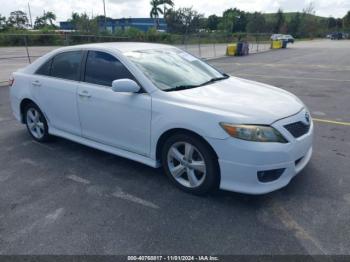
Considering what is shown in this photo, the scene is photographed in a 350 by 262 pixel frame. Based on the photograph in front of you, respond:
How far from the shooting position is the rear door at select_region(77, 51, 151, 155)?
355cm

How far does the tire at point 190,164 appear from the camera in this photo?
3.16 m

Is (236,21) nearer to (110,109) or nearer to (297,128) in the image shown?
(110,109)

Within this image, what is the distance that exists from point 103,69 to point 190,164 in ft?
5.46

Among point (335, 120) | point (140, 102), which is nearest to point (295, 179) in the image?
point (140, 102)

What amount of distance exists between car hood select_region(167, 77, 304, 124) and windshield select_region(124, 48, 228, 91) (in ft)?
0.61

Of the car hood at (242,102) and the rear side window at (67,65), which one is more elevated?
the rear side window at (67,65)

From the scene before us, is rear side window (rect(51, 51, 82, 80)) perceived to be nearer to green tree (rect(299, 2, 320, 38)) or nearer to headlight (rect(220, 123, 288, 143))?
headlight (rect(220, 123, 288, 143))

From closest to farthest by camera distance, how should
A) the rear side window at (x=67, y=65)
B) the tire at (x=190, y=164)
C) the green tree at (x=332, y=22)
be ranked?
the tire at (x=190, y=164), the rear side window at (x=67, y=65), the green tree at (x=332, y=22)

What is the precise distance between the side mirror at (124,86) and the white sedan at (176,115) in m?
0.01

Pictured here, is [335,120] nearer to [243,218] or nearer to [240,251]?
[243,218]

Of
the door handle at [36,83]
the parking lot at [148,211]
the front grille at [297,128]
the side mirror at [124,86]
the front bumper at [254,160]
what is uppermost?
the side mirror at [124,86]

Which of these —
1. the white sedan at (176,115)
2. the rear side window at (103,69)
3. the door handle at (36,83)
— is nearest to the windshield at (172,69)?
the white sedan at (176,115)

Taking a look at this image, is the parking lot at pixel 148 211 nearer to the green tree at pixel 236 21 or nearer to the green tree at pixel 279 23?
the green tree at pixel 279 23

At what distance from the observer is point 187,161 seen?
11.0 feet
